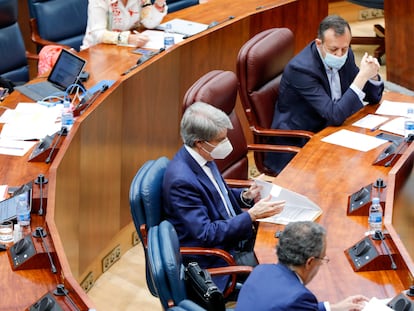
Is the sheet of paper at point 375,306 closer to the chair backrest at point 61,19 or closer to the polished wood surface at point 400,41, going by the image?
the chair backrest at point 61,19

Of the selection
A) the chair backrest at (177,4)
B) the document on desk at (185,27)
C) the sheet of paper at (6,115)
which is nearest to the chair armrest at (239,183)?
the sheet of paper at (6,115)

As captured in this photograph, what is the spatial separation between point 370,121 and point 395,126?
0.15 m

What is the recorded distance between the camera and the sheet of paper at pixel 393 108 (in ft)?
16.5

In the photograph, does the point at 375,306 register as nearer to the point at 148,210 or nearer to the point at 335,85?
the point at 148,210

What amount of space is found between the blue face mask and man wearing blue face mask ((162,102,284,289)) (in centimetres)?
122

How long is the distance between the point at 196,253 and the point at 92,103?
3.79 feet

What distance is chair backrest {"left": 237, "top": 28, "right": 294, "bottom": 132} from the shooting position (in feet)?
16.2

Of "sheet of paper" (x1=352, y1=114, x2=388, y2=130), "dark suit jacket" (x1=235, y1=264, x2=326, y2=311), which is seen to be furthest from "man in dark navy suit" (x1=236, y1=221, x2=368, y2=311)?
"sheet of paper" (x1=352, y1=114, x2=388, y2=130)

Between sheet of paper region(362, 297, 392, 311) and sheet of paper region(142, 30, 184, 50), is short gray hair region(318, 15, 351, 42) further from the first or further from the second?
sheet of paper region(362, 297, 392, 311)

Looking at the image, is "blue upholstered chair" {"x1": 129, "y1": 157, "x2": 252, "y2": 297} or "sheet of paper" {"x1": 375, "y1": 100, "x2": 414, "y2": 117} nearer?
"blue upholstered chair" {"x1": 129, "y1": 157, "x2": 252, "y2": 297}

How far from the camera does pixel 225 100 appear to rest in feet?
14.9

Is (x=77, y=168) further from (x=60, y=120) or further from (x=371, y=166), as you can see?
(x=371, y=166)

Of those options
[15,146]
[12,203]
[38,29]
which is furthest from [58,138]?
[38,29]

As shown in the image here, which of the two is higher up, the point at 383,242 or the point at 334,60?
the point at 334,60
